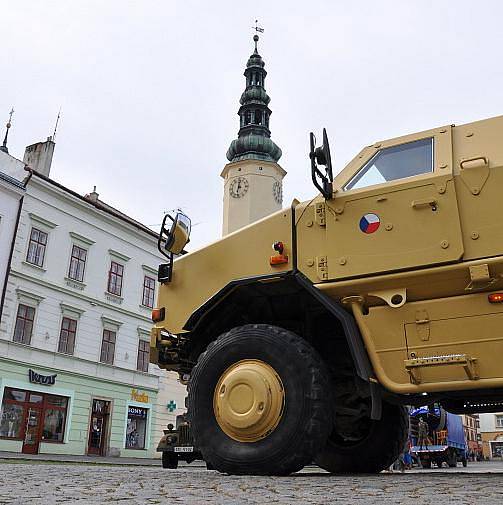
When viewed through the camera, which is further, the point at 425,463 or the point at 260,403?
the point at 425,463

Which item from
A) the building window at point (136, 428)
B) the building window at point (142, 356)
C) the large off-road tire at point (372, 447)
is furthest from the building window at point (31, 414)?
the large off-road tire at point (372, 447)

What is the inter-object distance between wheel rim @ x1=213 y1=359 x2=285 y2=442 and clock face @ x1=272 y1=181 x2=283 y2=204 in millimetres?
46855

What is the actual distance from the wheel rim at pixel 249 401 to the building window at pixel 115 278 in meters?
23.5

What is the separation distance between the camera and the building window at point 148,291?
29.3m

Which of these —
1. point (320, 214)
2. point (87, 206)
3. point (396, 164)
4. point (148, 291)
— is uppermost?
point (87, 206)

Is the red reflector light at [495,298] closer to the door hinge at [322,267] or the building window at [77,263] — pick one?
the door hinge at [322,267]

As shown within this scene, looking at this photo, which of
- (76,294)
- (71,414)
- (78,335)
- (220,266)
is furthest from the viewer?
(76,294)

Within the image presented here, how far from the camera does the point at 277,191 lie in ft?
170

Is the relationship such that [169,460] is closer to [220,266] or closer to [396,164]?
[220,266]

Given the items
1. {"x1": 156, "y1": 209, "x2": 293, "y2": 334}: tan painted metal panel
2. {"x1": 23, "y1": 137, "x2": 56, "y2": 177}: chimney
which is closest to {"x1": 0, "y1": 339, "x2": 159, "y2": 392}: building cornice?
{"x1": 23, "y1": 137, "x2": 56, "y2": 177}: chimney

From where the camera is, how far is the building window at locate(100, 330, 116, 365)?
26219mm

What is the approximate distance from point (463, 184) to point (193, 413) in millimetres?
2782

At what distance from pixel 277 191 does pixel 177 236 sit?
152 feet

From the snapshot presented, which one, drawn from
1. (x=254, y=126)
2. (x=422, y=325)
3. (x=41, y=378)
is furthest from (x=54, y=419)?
(x=254, y=126)
